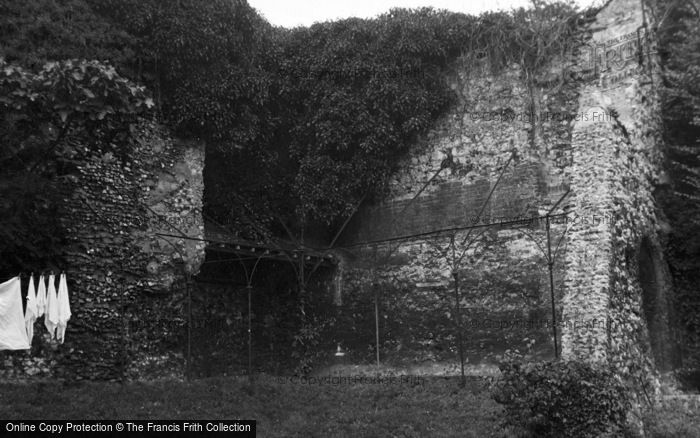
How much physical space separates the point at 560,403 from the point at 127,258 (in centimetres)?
785

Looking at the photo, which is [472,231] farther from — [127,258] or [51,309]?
[51,309]

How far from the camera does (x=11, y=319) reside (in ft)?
29.5

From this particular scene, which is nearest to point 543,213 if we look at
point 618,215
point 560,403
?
point 618,215

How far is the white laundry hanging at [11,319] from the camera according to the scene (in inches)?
352

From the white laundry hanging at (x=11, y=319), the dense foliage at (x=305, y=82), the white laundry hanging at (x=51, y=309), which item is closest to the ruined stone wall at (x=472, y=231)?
the dense foliage at (x=305, y=82)

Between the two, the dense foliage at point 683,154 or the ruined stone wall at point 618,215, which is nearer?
the ruined stone wall at point 618,215

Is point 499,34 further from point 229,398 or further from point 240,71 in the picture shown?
point 229,398

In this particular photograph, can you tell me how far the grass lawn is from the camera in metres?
9.88

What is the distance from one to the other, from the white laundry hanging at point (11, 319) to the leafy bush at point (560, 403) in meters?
6.27

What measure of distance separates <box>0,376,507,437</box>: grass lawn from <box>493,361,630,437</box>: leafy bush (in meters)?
0.67

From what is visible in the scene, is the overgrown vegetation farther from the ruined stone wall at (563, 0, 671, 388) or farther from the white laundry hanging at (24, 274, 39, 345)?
the ruined stone wall at (563, 0, 671, 388)

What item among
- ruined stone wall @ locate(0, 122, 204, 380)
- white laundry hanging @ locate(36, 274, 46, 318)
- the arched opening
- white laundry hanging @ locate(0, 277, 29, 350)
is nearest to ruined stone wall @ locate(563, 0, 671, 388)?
the arched opening

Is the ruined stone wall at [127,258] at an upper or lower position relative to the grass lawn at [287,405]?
upper

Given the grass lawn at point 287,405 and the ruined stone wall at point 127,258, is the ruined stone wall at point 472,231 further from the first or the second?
the ruined stone wall at point 127,258
